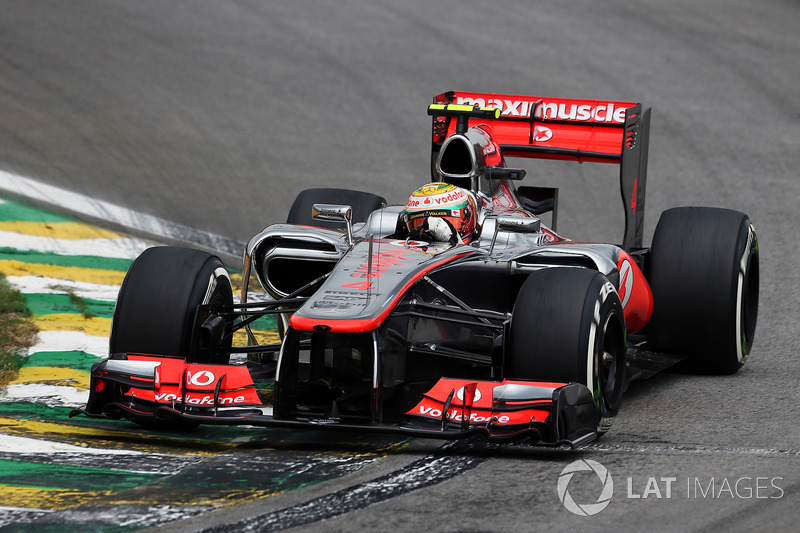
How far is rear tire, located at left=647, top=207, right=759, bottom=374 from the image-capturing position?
857cm

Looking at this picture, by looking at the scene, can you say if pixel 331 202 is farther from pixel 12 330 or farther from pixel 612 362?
pixel 612 362

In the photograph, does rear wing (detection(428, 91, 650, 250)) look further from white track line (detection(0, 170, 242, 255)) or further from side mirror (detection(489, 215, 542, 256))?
white track line (detection(0, 170, 242, 255))

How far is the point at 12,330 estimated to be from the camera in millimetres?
8891

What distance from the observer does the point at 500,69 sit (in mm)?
18906

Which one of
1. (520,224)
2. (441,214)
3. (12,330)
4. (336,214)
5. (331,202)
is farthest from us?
(331,202)

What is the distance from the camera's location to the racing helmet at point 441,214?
7.95m

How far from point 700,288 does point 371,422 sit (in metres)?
3.06

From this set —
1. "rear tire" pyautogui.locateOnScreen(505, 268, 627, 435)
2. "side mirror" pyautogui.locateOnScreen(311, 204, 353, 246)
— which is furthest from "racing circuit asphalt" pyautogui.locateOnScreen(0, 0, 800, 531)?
"side mirror" pyautogui.locateOnScreen(311, 204, 353, 246)

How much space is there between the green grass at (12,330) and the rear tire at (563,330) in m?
3.33

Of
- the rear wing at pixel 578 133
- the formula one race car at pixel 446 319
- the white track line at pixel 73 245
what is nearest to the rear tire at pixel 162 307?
the formula one race car at pixel 446 319

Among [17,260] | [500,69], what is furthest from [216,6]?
[17,260]

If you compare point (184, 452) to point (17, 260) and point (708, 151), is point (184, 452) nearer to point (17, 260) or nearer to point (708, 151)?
point (17, 260)

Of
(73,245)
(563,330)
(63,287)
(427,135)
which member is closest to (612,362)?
(563,330)

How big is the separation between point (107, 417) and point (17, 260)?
417cm
